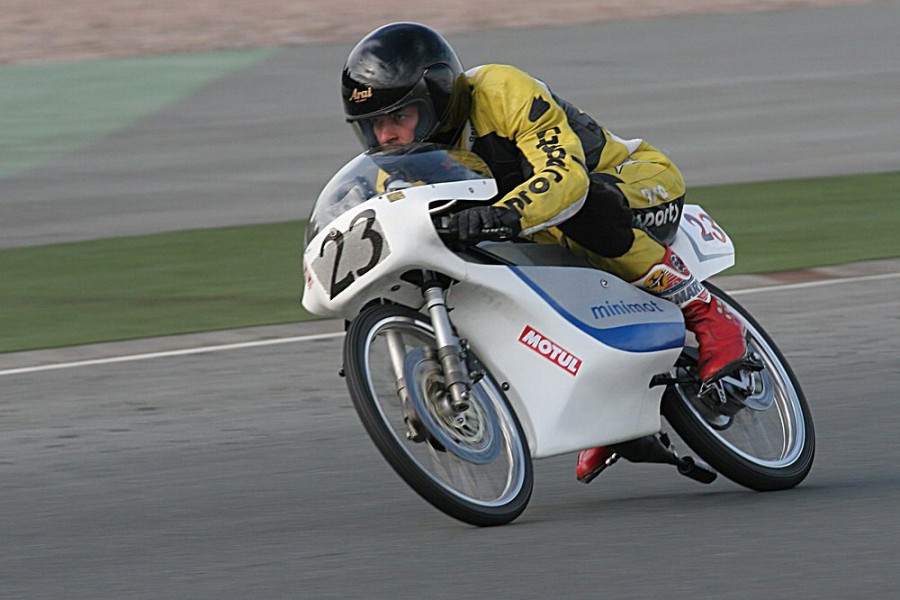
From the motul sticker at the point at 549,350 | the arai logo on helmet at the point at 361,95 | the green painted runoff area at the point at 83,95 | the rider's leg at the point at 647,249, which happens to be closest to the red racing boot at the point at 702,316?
the rider's leg at the point at 647,249

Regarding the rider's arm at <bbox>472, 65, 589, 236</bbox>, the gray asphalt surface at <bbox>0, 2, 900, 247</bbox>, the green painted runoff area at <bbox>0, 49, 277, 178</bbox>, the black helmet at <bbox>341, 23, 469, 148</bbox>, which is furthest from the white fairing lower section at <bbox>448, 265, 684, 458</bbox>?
the green painted runoff area at <bbox>0, 49, 277, 178</bbox>

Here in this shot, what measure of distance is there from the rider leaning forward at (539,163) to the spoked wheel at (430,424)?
380 mm

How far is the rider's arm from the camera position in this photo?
17.2 ft

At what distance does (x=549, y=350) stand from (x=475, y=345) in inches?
8.9

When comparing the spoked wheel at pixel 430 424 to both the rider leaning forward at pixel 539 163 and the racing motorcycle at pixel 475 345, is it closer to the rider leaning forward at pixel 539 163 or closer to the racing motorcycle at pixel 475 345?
the racing motorcycle at pixel 475 345

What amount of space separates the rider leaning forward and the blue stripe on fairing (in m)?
0.15

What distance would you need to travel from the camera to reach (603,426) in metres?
5.50

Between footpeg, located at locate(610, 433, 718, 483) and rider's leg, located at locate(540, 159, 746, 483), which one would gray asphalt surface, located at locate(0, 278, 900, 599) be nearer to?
footpeg, located at locate(610, 433, 718, 483)

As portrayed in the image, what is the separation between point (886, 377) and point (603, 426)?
2563mm

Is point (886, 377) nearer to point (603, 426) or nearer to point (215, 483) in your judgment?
point (603, 426)

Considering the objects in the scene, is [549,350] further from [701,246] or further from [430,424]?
[701,246]

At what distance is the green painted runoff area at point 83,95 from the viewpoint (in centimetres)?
1689

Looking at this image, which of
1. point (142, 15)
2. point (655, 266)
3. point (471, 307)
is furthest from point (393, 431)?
point (142, 15)

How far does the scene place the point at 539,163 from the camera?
5.32 metres
